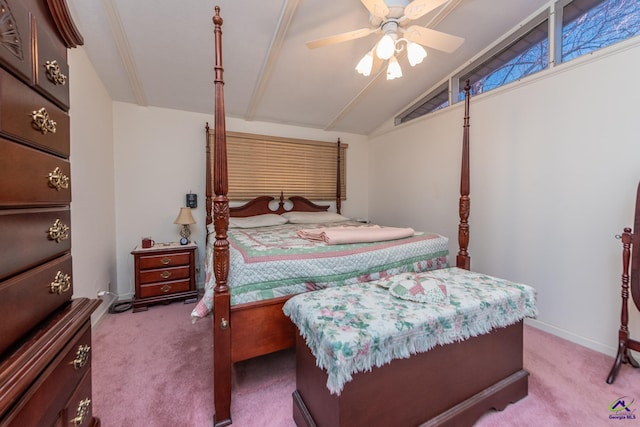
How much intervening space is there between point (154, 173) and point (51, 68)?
9.56 ft

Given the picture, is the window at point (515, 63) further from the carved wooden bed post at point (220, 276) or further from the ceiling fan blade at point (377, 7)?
the carved wooden bed post at point (220, 276)

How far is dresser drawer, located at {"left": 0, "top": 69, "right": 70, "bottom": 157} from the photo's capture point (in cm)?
55

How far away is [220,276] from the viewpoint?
4.64 feet

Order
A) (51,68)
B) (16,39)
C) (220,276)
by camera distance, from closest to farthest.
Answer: (16,39), (51,68), (220,276)

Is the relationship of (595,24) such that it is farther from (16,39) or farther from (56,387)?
(56,387)

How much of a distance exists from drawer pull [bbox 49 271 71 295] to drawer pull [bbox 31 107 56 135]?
0.40 metres

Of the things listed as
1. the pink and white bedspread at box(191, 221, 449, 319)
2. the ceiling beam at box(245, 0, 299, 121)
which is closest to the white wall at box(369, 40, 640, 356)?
the pink and white bedspread at box(191, 221, 449, 319)

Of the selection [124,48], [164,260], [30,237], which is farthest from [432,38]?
[164,260]

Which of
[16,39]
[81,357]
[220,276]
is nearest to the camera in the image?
[16,39]

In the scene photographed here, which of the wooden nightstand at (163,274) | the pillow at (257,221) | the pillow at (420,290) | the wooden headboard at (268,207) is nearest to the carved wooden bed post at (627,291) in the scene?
the pillow at (420,290)

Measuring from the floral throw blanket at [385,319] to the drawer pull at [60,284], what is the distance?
891 mm

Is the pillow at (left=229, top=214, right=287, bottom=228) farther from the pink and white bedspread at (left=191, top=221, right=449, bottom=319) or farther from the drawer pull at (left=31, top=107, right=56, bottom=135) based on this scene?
the drawer pull at (left=31, top=107, right=56, bottom=135)

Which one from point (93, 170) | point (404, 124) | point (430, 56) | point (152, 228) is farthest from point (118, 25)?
point (404, 124)

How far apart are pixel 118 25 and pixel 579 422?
398 cm
